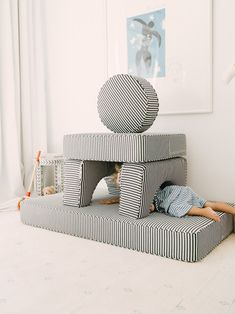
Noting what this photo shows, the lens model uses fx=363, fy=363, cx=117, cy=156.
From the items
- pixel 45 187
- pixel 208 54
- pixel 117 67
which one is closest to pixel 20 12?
pixel 117 67

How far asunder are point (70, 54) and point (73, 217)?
1.56m

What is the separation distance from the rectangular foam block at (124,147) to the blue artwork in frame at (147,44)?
594mm

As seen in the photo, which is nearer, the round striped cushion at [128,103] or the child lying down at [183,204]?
the child lying down at [183,204]

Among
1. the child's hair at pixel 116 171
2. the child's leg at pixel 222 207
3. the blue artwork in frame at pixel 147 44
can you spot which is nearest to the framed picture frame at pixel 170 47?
the blue artwork in frame at pixel 147 44

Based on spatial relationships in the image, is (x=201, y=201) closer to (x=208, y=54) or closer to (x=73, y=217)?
(x=73, y=217)

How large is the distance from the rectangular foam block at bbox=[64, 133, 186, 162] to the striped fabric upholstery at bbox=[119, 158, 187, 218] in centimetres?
4

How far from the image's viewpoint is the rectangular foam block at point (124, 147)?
1.79 meters

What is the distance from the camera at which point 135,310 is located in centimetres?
118

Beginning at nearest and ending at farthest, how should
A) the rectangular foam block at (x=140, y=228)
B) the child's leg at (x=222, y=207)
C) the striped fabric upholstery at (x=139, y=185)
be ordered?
the rectangular foam block at (x=140, y=228), the striped fabric upholstery at (x=139, y=185), the child's leg at (x=222, y=207)

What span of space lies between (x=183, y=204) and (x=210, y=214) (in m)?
0.15

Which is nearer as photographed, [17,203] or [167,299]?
[167,299]

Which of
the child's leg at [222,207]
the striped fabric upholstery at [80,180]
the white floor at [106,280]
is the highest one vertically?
the striped fabric upholstery at [80,180]

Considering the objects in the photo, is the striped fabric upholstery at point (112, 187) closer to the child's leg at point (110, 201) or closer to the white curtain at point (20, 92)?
the child's leg at point (110, 201)

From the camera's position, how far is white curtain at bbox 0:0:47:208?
2936 millimetres
